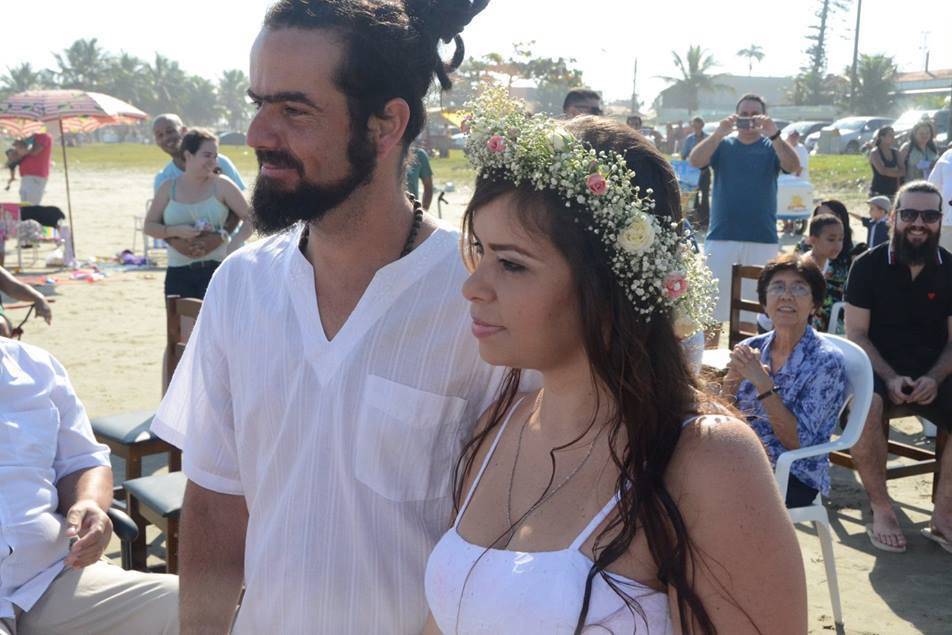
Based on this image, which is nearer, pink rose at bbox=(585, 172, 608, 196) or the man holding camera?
pink rose at bbox=(585, 172, 608, 196)

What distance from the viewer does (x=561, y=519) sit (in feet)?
5.78

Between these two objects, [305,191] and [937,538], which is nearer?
[305,191]

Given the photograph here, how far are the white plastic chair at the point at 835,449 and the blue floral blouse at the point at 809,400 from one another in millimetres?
64

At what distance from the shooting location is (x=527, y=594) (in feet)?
5.46

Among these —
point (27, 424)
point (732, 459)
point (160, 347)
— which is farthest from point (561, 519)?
point (160, 347)

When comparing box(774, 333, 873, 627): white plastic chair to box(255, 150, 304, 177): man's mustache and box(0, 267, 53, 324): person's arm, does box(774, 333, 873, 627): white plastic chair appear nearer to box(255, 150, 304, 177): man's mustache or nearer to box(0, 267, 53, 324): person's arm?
box(255, 150, 304, 177): man's mustache

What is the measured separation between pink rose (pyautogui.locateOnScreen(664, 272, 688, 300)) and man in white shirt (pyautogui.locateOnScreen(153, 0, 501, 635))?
405 millimetres

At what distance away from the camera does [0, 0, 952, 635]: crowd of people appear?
162 centimetres

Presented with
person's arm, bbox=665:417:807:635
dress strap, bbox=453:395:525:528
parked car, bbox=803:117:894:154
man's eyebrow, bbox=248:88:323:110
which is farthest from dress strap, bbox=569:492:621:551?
parked car, bbox=803:117:894:154

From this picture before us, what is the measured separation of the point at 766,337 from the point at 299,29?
338 centimetres

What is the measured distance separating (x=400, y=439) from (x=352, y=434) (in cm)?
9

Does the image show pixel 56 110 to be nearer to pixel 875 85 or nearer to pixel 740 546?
pixel 740 546

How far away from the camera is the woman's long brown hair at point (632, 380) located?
1607 millimetres

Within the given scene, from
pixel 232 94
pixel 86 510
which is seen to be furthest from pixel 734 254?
pixel 232 94
